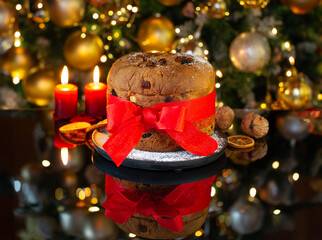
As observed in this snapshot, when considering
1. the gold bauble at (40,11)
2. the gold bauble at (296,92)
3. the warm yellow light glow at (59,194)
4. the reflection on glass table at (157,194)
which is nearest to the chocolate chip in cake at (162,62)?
the reflection on glass table at (157,194)

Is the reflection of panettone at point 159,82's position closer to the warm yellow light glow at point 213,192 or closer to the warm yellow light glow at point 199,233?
the warm yellow light glow at point 213,192

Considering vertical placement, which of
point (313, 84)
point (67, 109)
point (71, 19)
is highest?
point (71, 19)

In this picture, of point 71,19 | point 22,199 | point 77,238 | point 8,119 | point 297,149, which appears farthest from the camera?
point 71,19

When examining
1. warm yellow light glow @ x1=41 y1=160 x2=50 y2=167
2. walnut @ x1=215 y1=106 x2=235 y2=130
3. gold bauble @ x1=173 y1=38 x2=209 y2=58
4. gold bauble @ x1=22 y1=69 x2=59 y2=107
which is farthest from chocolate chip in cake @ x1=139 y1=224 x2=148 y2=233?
gold bauble @ x1=22 y1=69 x2=59 y2=107

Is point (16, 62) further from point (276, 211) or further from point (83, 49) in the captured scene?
point (276, 211)

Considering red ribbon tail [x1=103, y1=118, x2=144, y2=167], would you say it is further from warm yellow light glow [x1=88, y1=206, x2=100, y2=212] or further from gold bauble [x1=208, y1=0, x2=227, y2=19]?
gold bauble [x1=208, y1=0, x2=227, y2=19]

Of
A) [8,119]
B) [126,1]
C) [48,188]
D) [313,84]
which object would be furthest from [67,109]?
[313,84]

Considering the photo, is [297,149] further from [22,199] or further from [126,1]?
[126,1]

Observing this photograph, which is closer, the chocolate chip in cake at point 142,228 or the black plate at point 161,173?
the chocolate chip in cake at point 142,228
